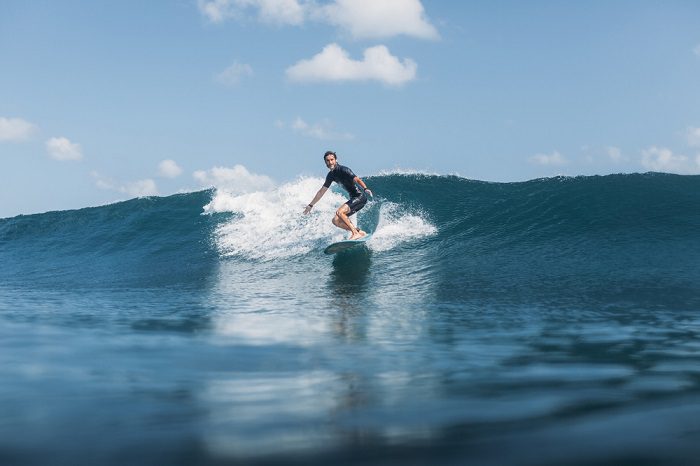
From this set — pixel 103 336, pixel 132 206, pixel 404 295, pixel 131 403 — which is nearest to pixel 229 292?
pixel 404 295

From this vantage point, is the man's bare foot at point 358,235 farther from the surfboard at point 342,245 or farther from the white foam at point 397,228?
the white foam at point 397,228

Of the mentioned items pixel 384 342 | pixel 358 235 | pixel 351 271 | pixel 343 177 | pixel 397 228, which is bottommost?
pixel 384 342

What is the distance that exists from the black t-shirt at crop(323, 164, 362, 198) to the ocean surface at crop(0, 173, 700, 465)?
1.32m

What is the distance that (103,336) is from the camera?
17.0 ft

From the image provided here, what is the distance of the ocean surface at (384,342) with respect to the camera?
2375 mm

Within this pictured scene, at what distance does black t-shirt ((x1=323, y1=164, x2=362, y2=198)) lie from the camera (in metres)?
11.2

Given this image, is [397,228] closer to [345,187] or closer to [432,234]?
[432,234]

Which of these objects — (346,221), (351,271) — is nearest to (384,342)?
(351,271)

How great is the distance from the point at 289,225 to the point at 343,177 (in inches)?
116

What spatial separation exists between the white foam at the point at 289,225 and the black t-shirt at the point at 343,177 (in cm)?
121

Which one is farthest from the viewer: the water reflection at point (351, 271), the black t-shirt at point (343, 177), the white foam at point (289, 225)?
the white foam at point (289, 225)

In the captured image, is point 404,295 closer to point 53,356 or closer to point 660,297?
point 660,297

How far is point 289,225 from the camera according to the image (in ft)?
45.2

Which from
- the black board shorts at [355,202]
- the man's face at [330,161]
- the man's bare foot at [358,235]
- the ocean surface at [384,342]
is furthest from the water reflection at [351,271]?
the man's face at [330,161]
